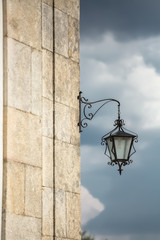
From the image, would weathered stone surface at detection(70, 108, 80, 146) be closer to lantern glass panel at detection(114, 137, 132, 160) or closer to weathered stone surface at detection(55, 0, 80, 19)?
lantern glass panel at detection(114, 137, 132, 160)

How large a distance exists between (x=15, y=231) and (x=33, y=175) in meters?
0.87

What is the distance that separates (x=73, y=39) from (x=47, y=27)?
2.33 ft

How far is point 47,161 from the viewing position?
9188mm

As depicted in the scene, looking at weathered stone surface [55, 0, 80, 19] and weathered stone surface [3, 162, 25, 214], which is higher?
weathered stone surface [55, 0, 80, 19]

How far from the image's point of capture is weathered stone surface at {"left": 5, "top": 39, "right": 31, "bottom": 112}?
8641 mm

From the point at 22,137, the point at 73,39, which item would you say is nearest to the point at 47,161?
the point at 22,137

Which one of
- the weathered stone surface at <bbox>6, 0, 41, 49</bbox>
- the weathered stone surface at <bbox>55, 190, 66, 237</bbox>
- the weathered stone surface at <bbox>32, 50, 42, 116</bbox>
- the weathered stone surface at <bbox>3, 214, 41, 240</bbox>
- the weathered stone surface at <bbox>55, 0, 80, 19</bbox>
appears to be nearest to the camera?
the weathered stone surface at <bbox>3, 214, 41, 240</bbox>

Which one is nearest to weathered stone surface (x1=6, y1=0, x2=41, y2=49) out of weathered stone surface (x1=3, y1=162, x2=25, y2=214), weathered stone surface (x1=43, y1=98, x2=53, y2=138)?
weathered stone surface (x1=43, y1=98, x2=53, y2=138)

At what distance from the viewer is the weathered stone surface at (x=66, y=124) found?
31.2 feet

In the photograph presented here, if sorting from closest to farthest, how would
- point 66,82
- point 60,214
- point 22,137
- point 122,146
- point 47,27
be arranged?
1. point 22,137
2. point 60,214
3. point 47,27
4. point 66,82
5. point 122,146

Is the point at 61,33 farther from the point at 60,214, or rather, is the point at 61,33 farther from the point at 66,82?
the point at 60,214

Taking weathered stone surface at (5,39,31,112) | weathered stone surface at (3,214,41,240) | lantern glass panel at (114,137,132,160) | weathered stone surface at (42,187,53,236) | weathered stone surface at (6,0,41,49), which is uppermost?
weathered stone surface at (6,0,41,49)

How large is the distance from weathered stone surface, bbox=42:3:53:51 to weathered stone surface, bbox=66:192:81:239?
224 cm

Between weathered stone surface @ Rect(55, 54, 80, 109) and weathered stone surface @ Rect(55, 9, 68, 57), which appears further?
weathered stone surface @ Rect(55, 9, 68, 57)
